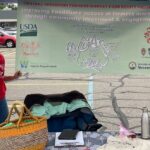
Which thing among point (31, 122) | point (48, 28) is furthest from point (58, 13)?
point (31, 122)

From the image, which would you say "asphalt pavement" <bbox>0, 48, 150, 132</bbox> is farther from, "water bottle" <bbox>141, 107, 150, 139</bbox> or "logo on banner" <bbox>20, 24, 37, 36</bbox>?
"water bottle" <bbox>141, 107, 150, 139</bbox>

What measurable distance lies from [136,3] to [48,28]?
901mm

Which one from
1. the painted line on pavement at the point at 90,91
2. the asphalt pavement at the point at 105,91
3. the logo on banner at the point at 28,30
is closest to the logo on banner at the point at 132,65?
the logo on banner at the point at 28,30

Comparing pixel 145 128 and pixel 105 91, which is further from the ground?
pixel 145 128

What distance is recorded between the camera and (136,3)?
4.38 meters

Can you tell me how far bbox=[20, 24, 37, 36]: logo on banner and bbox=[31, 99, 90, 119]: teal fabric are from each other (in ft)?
2.36

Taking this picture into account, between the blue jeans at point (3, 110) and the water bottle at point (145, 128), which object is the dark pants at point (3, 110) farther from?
the water bottle at point (145, 128)

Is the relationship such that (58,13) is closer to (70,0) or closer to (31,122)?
(70,0)

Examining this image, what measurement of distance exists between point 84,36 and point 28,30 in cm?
56

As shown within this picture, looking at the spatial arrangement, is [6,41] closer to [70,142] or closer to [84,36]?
[84,36]

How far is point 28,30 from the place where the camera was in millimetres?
4496

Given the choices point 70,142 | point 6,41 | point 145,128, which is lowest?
point 70,142

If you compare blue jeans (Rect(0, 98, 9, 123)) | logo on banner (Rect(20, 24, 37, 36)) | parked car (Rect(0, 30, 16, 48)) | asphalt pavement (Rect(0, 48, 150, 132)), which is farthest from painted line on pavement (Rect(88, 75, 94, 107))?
parked car (Rect(0, 30, 16, 48))

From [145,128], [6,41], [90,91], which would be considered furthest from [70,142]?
[6,41]
